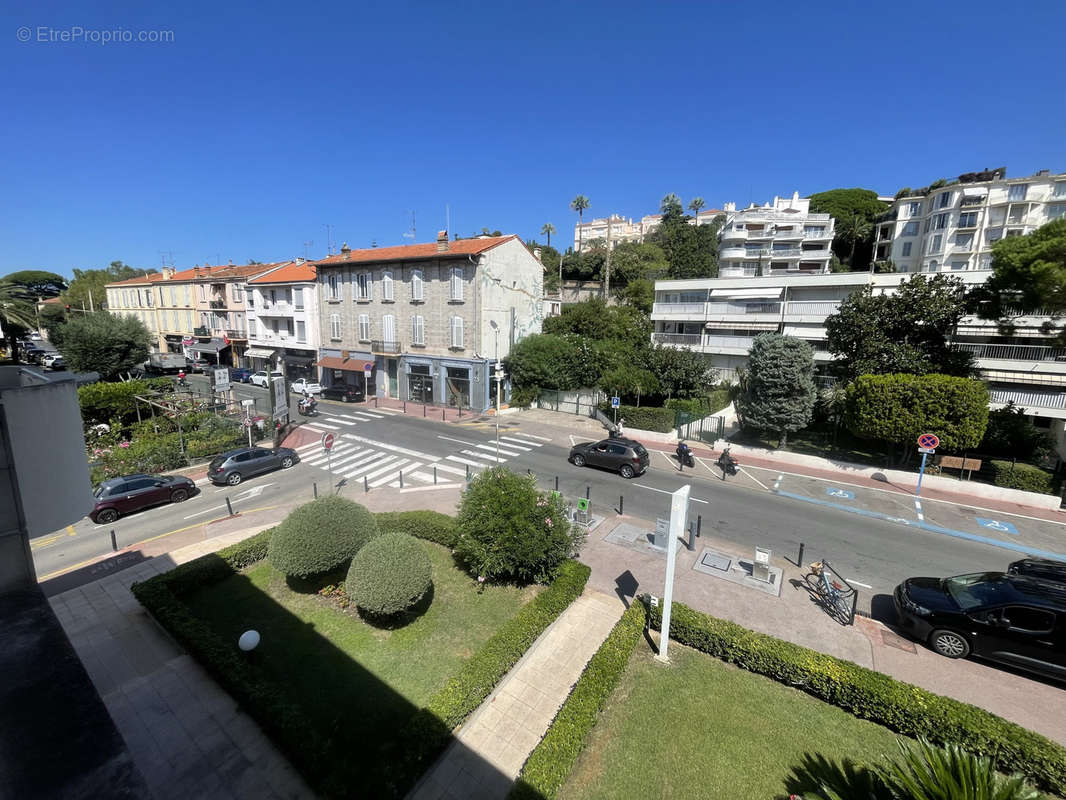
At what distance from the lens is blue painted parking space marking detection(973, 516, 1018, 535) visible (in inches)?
583

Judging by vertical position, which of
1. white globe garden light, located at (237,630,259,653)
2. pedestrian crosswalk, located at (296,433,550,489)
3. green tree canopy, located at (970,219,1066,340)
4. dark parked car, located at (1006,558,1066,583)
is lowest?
pedestrian crosswalk, located at (296,433,550,489)

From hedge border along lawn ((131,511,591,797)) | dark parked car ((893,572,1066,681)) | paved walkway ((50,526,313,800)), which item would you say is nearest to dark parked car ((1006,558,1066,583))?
dark parked car ((893,572,1066,681))

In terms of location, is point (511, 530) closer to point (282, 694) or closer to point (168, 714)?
point (282, 694)

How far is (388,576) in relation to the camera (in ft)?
27.7

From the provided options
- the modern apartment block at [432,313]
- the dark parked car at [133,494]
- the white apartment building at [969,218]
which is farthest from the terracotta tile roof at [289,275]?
the white apartment building at [969,218]

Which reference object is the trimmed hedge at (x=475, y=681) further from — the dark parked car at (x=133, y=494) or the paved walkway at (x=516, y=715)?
the dark parked car at (x=133, y=494)

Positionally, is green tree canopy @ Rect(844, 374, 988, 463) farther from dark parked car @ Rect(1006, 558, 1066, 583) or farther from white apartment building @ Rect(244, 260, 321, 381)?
white apartment building @ Rect(244, 260, 321, 381)

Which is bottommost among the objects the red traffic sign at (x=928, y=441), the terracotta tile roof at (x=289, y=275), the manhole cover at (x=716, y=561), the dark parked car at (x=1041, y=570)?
the manhole cover at (x=716, y=561)

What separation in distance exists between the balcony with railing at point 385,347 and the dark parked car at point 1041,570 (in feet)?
107

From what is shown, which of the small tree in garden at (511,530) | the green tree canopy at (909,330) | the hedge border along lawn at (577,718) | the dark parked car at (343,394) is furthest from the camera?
the dark parked car at (343,394)

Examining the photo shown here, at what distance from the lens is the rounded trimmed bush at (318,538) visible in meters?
9.34

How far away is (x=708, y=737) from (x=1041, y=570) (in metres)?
9.81

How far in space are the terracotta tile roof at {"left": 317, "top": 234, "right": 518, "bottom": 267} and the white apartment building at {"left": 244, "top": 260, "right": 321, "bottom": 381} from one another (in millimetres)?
3926

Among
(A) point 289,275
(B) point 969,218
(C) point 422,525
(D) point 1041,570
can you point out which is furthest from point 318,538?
(B) point 969,218
